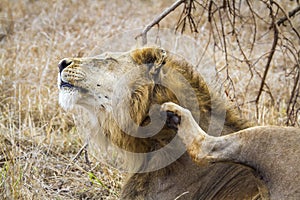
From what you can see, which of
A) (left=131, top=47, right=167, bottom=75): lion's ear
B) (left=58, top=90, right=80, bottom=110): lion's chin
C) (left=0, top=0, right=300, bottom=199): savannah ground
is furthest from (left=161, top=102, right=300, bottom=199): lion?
(left=0, top=0, right=300, bottom=199): savannah ground

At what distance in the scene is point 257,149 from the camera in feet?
9.78

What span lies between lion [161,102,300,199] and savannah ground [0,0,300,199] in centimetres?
104

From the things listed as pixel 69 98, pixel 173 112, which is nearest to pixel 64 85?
pixel 69 98

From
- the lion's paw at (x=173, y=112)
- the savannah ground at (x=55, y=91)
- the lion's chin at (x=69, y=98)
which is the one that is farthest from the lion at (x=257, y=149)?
the savannah ground at (x=55, y=91)

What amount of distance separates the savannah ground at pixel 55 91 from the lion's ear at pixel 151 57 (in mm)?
749

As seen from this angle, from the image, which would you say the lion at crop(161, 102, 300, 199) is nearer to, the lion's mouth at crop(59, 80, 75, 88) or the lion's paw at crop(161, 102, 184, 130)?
the lion's paw at crop(161, 102, 184, 130)

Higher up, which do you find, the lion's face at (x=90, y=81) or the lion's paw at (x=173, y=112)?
the lion's face at (x=90, y=81)

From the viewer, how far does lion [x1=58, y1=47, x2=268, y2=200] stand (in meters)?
3.36

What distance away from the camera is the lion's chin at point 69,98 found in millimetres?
3566

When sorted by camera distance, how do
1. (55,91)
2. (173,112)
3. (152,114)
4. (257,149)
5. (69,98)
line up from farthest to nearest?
(55,91)
(69,98)
(152,114)
(173,112)
(257,149)

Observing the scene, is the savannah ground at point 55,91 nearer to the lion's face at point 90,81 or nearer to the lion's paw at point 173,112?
the lion's face at point 90,81

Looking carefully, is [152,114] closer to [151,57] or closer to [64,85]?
[151,57]

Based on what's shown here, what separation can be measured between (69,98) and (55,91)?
266 cm

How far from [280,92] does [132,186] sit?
3831 mm
